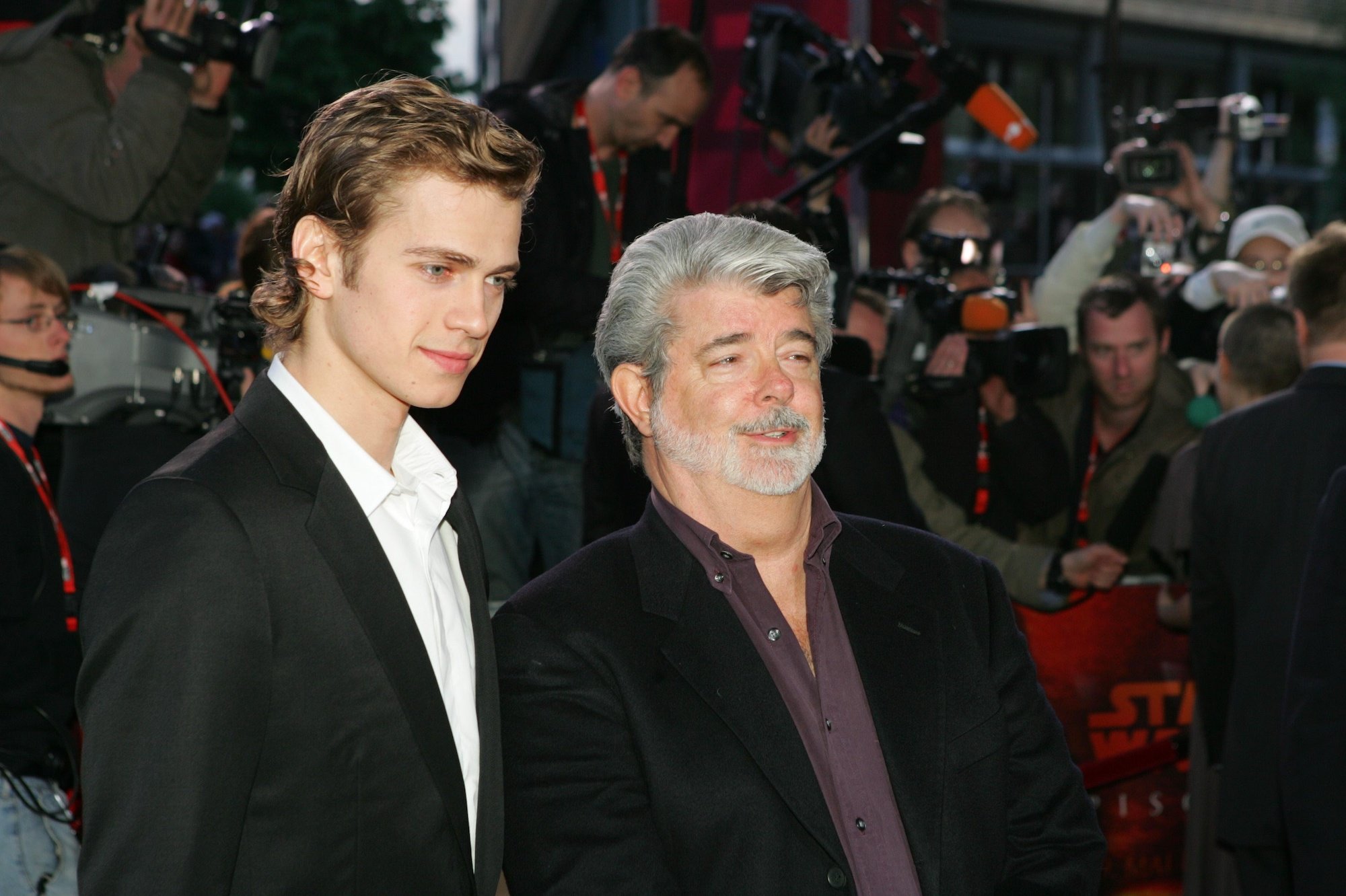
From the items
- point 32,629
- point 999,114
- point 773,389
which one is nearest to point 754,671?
point 773,389

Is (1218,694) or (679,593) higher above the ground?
(679,593)

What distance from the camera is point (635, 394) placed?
8.02ft

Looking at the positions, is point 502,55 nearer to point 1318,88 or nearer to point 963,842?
point 963,842

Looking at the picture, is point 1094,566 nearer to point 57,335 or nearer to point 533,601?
point 533,601

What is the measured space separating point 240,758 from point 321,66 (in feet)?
49.7

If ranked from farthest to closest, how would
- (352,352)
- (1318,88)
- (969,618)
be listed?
(1318,88), (969,618), (352,352)

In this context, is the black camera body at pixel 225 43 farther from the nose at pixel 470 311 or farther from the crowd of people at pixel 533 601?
the nose at pixel 470 311

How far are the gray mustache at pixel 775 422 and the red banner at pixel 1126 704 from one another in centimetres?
244

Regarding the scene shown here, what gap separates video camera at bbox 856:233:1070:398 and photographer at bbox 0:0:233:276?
2.32 m

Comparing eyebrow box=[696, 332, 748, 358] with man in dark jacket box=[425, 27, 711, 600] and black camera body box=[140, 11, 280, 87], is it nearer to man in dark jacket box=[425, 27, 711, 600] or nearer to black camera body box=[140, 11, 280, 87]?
man in dark jacket box=[425, 27, 711, 600]

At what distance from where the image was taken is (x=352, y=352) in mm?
1834

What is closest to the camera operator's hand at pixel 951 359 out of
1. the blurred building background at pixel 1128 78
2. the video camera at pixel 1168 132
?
the video camera at pixel 1168 132

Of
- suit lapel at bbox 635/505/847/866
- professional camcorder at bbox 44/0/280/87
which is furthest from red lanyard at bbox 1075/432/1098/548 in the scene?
professional camcorder at bbox 44/0/280/87

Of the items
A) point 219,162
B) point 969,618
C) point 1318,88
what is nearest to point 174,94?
point 219,162
